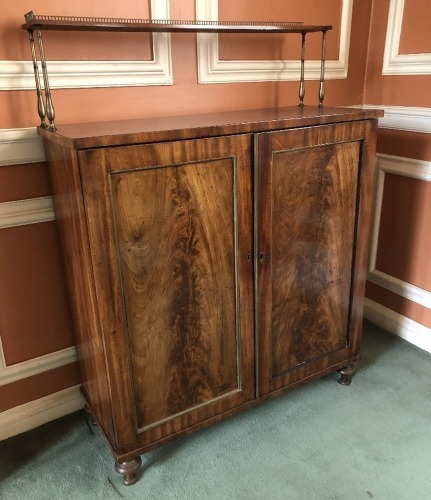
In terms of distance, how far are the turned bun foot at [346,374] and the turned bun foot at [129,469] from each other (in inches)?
28.7

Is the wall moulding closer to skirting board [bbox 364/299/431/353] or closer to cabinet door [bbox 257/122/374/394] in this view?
cabinet door [bbox 257/122/374/394]

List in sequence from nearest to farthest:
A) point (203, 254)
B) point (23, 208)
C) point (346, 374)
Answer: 1. point (203, 254)
2. point (23, 208)
3. point (346, 374)

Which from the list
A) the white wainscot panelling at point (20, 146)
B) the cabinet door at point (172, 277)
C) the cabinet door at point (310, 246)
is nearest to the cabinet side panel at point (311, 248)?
the cabinet door at point (310, 246)

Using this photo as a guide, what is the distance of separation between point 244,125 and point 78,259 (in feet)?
1.66

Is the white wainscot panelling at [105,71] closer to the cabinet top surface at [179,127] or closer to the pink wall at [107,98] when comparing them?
the pink wall at [107,98]

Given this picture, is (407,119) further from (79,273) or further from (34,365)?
(34,365)

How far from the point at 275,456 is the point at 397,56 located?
138 cm

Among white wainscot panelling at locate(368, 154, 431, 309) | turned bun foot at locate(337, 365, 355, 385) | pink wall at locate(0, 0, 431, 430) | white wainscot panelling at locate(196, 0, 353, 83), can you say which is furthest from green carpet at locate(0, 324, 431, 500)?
white wainscot panelling at locate(196, 0, 353, 83)

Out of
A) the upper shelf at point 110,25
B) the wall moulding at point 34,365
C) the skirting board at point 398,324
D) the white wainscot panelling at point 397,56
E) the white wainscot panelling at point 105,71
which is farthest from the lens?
the skirting board at point 398,324

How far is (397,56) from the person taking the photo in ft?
5.40

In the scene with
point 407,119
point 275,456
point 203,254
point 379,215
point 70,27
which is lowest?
point 275,456

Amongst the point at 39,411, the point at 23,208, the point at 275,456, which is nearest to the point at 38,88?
the point at 23,208

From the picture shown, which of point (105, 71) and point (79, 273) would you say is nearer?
point (79, 273)

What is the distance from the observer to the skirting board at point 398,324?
177 cm
